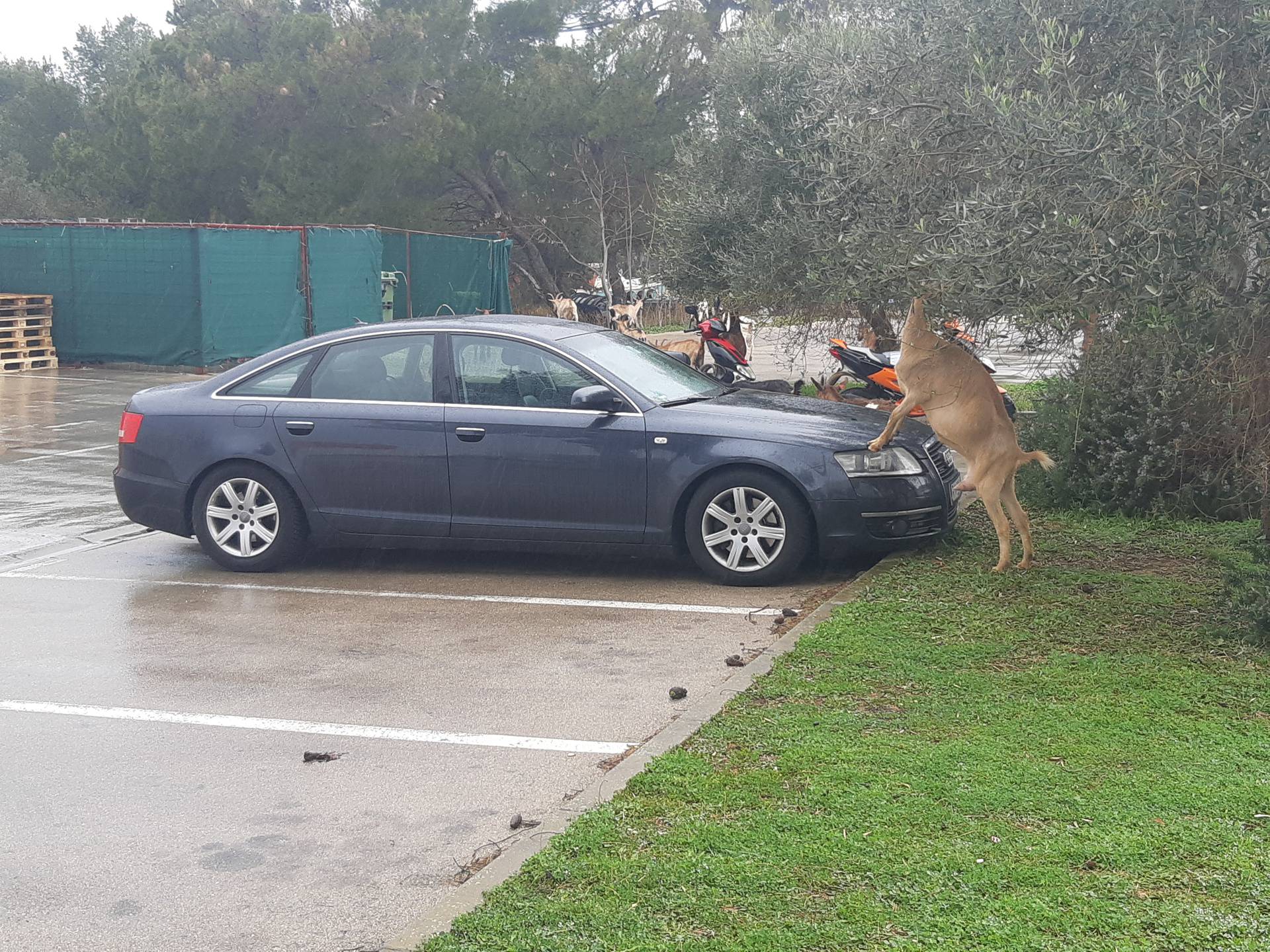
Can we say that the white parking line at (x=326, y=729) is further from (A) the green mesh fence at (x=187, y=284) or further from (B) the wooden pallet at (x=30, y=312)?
(B) the wooden pallet at (x=30, y=312)

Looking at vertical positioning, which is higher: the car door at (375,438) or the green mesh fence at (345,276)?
the green mesh fence at (345,276)

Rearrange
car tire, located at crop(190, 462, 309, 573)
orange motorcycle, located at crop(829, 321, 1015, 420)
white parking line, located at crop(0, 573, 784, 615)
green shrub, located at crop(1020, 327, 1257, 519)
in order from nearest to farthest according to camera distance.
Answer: white parking line, located at crop(0, 573, 784, 615), car tire, located at crop(190, 462, 309, 573), green shrub, located at crop(1020, 327, 1257, 519), orange motorcycle, located at crop(829, 321, 1015, 420)

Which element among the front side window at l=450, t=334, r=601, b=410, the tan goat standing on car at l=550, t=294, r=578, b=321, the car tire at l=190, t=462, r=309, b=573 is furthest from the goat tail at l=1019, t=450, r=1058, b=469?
the tan goat standing on car at l=550, t=294, r=578, b=321

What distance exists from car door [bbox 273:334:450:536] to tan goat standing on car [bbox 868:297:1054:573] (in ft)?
8.65

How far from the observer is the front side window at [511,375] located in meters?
8.26

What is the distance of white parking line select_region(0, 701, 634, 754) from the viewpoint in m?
5.38

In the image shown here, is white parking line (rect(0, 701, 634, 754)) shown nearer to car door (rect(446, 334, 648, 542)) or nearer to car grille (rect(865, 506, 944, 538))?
car door (rect(446, 334, 648, 542))

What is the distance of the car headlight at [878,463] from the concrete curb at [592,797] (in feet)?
3.39

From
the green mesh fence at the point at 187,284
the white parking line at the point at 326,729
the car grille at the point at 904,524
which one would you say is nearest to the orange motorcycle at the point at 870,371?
the car grille at the point at 904,524

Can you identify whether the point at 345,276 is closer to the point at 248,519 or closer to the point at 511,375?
the point at 248,519

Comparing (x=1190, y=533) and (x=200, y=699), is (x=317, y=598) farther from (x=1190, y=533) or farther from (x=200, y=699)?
(x=1190, y=533)

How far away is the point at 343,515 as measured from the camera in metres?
8.45

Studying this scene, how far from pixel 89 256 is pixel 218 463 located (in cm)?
1541

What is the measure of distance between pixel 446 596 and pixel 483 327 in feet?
5.56
